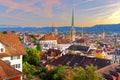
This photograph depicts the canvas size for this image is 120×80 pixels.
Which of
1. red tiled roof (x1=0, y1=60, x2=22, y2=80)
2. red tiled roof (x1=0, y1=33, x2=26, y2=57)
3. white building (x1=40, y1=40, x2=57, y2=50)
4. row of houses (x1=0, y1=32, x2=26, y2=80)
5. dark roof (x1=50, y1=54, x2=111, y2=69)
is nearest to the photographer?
red tiled roof (x1=0, y1=60, x2=22, y2=80)

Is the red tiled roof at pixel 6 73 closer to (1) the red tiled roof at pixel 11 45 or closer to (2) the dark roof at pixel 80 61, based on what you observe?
(1) the red tiled roof at pixel 11 45

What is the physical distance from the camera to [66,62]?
236 ft

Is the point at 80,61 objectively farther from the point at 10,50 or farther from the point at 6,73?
the point at 6,73

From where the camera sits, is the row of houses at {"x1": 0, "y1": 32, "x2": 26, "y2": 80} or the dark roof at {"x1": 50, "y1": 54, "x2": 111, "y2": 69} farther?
the dark roof at {"x1": 50, "y1": 54, "x2": 111, "y2": 69}

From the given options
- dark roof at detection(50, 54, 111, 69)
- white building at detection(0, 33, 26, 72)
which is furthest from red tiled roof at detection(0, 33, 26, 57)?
dark roof at detection(50, 54, 111, 69)

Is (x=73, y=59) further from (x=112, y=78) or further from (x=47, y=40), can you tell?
(x=47, y=40)

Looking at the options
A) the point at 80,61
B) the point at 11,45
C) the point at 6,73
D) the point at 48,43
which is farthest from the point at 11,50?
the point at 48,43

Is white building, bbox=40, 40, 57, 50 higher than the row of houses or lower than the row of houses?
lower

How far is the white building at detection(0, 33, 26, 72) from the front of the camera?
40844mm

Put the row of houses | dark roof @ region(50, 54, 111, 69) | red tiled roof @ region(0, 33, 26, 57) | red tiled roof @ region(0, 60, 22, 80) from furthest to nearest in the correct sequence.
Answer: dark roof @ region(50, 54, 111, 69), red tiled roof @ region(0, 33, 26, 57), the row of houses, red tiled roof @ region(0, 60, 22, 80)

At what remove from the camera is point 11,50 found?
42.4 meters

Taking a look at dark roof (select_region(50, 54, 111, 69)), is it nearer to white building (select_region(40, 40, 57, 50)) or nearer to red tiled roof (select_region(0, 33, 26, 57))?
red tiled roof (select_region(0, 33, 26, 57))

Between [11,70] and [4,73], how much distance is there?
1643 mm

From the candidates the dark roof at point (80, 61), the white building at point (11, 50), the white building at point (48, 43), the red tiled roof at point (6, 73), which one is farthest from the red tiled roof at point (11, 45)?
the white building at point (48, 43)
